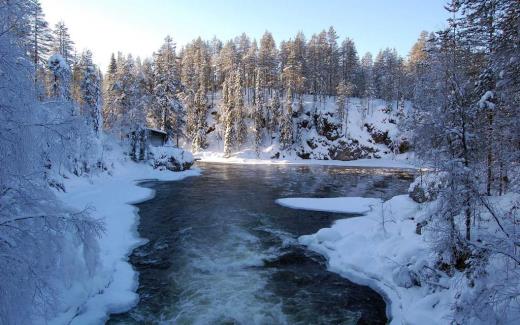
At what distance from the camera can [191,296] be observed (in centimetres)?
1211

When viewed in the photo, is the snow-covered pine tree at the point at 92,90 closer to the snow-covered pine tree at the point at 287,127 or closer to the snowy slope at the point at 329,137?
the snowy slope at the point at 329,137

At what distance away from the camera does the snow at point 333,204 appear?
83.8 feet

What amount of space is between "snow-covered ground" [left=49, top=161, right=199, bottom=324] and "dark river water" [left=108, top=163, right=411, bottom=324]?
47 centimetres

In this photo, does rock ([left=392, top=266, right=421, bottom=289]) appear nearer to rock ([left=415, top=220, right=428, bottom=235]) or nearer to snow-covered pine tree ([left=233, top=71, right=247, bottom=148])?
rock ([left=415, top=220, right=428, bottom=235])

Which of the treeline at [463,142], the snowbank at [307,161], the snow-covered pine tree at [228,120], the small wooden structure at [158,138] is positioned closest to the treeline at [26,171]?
the treeline at [463,142]

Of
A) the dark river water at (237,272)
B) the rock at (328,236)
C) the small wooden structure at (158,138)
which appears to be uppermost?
the small wooden structure at (158,138)

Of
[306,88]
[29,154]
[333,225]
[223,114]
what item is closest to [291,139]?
[223,114]

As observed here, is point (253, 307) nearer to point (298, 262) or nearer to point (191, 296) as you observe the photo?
point (191, 296)

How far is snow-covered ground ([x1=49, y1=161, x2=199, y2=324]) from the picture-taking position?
1041 cm

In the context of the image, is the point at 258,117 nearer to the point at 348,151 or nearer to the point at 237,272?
the point at 348,151

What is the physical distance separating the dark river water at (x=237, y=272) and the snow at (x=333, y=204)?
4.98 feet

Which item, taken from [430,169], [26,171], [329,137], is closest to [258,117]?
[329,137]

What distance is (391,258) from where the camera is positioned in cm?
1423

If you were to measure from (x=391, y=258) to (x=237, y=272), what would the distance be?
5.95m
